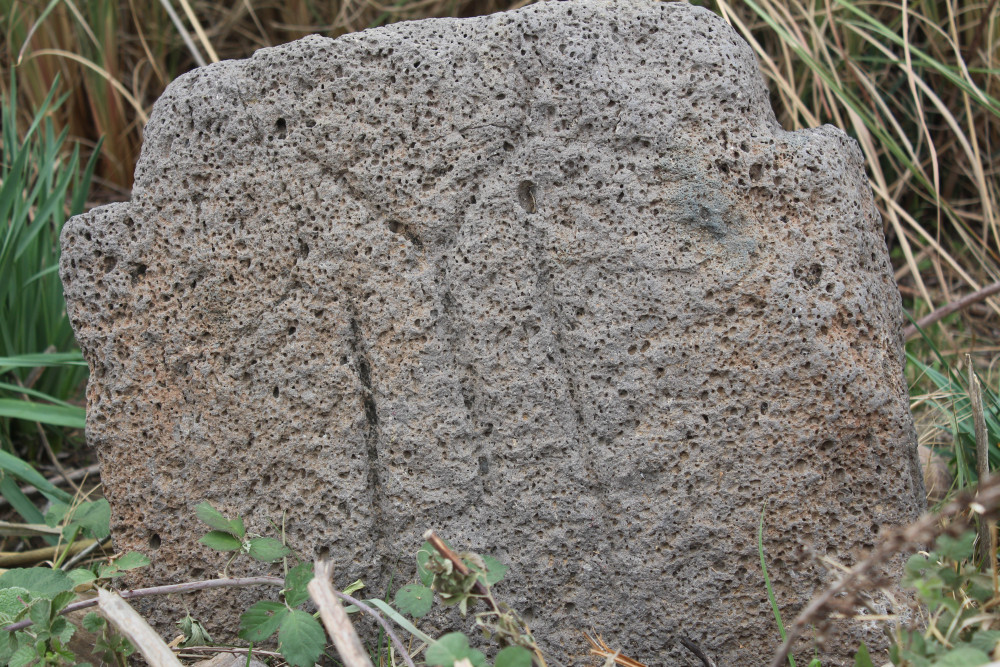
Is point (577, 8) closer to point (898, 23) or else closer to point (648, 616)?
point (648, 616)

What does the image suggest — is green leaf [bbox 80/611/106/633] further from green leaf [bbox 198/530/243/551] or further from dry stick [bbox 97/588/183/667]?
green leaf [bbox 198/530/243/551]

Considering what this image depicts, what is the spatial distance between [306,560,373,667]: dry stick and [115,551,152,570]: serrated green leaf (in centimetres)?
33

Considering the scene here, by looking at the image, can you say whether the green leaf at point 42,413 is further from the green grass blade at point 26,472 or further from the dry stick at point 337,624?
the dry stick at point 337,624

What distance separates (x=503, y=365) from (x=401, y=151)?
34 centimetres

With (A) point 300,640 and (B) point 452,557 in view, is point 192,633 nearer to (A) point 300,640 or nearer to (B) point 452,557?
(A) point 300,640

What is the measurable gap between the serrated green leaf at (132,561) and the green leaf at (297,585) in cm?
23

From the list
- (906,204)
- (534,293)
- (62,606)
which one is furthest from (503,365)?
(906,204)

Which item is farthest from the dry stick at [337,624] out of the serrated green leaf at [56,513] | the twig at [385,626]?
the serrated green leaf at [56,513]

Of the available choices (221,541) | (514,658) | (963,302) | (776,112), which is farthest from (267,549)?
(776,112)

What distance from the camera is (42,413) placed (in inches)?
68.0

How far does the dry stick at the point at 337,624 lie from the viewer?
970 mm

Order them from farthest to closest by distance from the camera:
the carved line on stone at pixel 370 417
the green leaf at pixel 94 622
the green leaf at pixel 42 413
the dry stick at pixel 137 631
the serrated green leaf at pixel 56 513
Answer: the green leaf at pixel 42 413 → the serrated green leaf at pixel 56 513 → the carved line on stone at pixel 370 417 → the green leaf at pixel 94 622 → the dry stick at pixel 137 631

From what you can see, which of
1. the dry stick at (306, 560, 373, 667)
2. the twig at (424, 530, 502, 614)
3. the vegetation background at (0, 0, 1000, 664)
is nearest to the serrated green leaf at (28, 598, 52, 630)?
the dry stick at (306, 560, 373, 667)

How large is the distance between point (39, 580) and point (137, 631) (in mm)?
238
